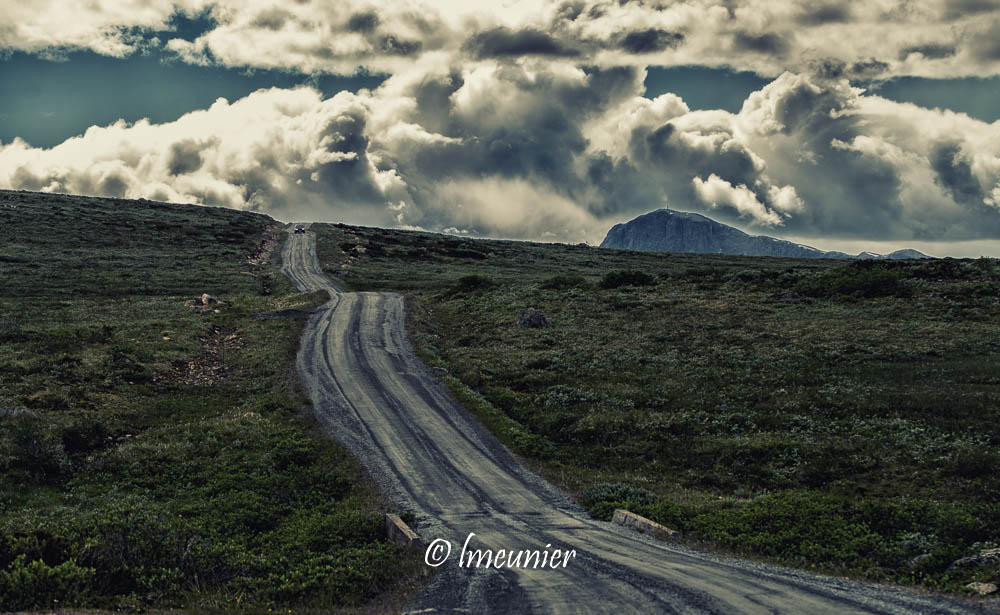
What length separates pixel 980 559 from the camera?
12523 millimetres

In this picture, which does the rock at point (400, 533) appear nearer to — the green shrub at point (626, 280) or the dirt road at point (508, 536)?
the dirt road at point (508, 536)

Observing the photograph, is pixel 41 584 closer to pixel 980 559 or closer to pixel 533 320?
pixel 980 559

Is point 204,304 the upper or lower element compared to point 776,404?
upper

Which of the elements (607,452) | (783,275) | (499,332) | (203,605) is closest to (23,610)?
(203,605)

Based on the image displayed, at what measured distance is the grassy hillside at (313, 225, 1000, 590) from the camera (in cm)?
1530

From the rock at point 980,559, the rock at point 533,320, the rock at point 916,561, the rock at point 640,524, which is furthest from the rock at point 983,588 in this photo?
the rock at point 533,320

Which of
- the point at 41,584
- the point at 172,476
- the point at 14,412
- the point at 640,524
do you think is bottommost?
the point at 640,524

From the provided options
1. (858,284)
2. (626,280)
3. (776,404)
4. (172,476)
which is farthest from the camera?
(626,280)

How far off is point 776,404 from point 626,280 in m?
40.7

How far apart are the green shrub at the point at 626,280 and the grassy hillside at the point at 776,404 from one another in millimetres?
6488

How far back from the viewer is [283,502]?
18.4 meters

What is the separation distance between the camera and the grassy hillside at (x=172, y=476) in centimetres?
1258

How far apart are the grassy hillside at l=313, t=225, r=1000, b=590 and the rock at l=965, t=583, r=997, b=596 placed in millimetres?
295

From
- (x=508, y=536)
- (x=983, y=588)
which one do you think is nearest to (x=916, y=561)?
(x=983, y=588)
